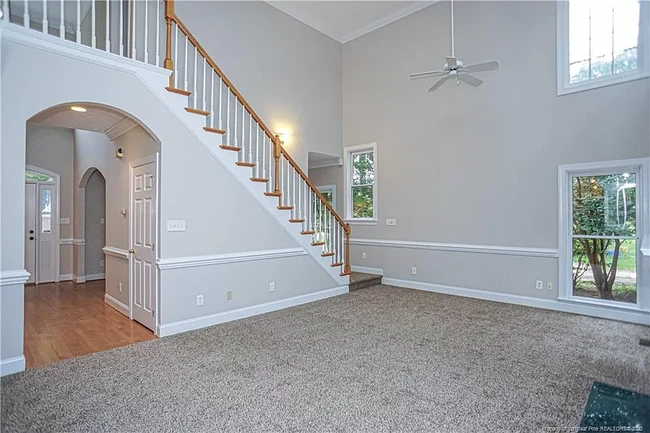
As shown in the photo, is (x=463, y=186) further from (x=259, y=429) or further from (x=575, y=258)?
(x=259, y=429)

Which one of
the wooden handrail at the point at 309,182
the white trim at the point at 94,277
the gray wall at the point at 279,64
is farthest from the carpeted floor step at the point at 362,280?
the white trim at the point at 94,277

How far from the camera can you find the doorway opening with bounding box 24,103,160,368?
13.2 ft

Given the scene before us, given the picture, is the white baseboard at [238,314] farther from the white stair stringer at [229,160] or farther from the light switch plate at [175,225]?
the light switch plate at [175,225]

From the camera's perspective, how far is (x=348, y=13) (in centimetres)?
662

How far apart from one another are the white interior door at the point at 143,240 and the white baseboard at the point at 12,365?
1209 millimetres

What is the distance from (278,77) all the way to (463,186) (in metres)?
3.75

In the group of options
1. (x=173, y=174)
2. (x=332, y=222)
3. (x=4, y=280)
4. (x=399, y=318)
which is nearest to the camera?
(x=4, y=280)

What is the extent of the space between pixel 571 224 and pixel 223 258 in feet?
15.4

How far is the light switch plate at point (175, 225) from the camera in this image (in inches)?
158

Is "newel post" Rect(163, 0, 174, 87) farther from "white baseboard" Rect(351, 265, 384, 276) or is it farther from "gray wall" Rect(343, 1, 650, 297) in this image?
"white baseboard" Rect(351, 265, 384, 276)

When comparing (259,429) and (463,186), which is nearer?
(259,429)

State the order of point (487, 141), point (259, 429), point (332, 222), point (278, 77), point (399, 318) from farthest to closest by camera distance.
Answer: point (278, 77) → point (332, 222) → point (487, 141) → point (399, 318) → point (259, 429)

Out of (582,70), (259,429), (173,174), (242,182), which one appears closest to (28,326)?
(173,174)

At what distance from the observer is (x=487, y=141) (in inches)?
219
